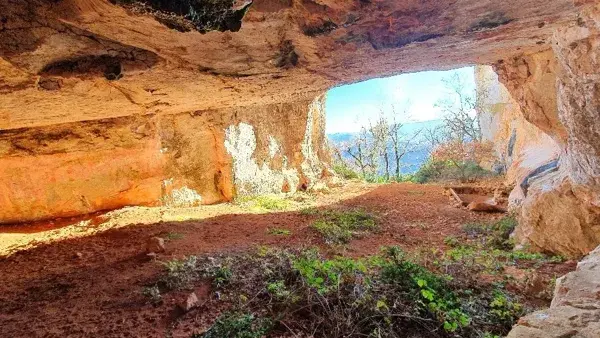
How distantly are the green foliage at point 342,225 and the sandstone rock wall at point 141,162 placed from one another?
152 inches

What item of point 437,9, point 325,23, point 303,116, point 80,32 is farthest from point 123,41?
point 303,116

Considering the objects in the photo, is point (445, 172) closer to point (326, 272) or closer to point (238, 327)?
point (326, 272)

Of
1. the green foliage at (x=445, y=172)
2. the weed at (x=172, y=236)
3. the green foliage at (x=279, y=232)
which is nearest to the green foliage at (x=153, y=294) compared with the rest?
the weed at (x=172, y=236)

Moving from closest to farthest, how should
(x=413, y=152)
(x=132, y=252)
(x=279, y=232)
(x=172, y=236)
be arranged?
(x=132, y=252) → (x=172, y=236) → (x=279, y=232) → (x=413, y=152)

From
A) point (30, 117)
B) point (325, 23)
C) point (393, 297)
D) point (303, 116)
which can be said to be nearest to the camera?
point (393, 297)

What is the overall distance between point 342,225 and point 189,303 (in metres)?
5.00

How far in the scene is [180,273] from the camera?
4484mm

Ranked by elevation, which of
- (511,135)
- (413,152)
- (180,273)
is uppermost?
(511,135)

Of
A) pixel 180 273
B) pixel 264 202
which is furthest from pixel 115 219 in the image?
pixel 180 273

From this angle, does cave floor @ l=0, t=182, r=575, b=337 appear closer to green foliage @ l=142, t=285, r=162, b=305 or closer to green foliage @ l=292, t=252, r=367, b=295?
green foliage @ l=142, t=285, r=162, b=305

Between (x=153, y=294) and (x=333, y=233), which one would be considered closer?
(x=153, y=294)

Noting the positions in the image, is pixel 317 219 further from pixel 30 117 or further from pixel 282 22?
pixel 30 117

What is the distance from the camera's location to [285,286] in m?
4.04

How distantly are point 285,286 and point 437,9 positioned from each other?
358cm
